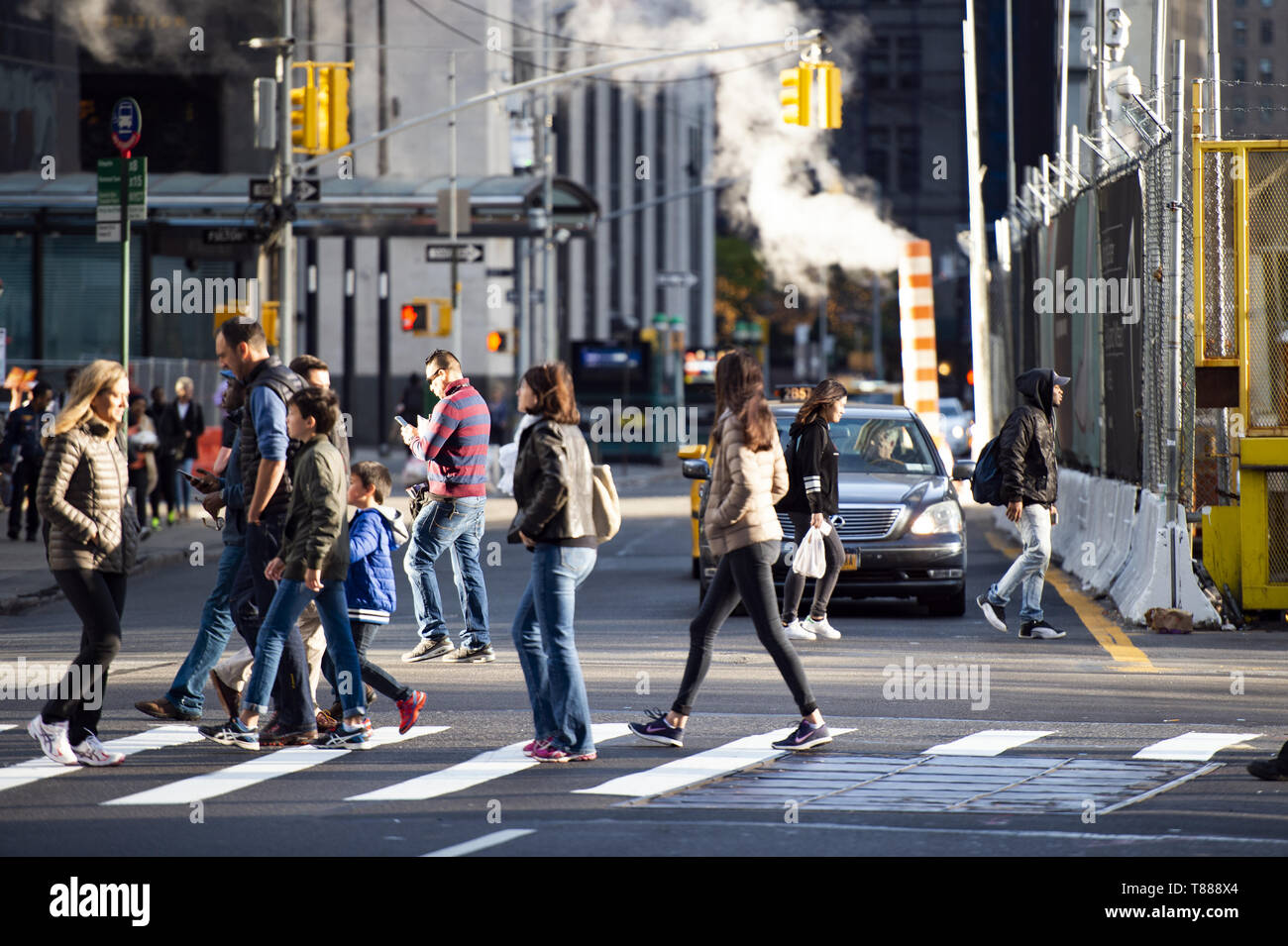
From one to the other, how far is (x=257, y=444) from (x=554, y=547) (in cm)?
158

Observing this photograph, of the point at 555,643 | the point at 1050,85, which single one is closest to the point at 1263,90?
the point at 555,643

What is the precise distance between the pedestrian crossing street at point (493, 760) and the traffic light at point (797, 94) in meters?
16.4

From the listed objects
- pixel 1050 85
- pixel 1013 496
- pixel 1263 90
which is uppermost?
pixel 1050 85

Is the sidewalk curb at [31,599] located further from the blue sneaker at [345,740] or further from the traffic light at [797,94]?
the traffic light at [797,94]

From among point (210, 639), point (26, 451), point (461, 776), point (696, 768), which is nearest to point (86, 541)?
point (210, 639)

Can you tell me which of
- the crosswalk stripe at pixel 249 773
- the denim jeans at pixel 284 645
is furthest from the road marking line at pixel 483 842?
the denim jeans at pixel 284 645

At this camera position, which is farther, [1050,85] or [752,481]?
[1050,85]

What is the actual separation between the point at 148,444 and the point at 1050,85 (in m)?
19.7

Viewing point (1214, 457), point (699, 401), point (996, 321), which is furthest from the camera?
point (699, 401)

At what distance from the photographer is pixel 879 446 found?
1623 cm

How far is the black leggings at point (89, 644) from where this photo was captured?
8.72 m

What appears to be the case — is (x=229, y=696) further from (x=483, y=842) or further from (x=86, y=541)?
(x=483, y=842)
